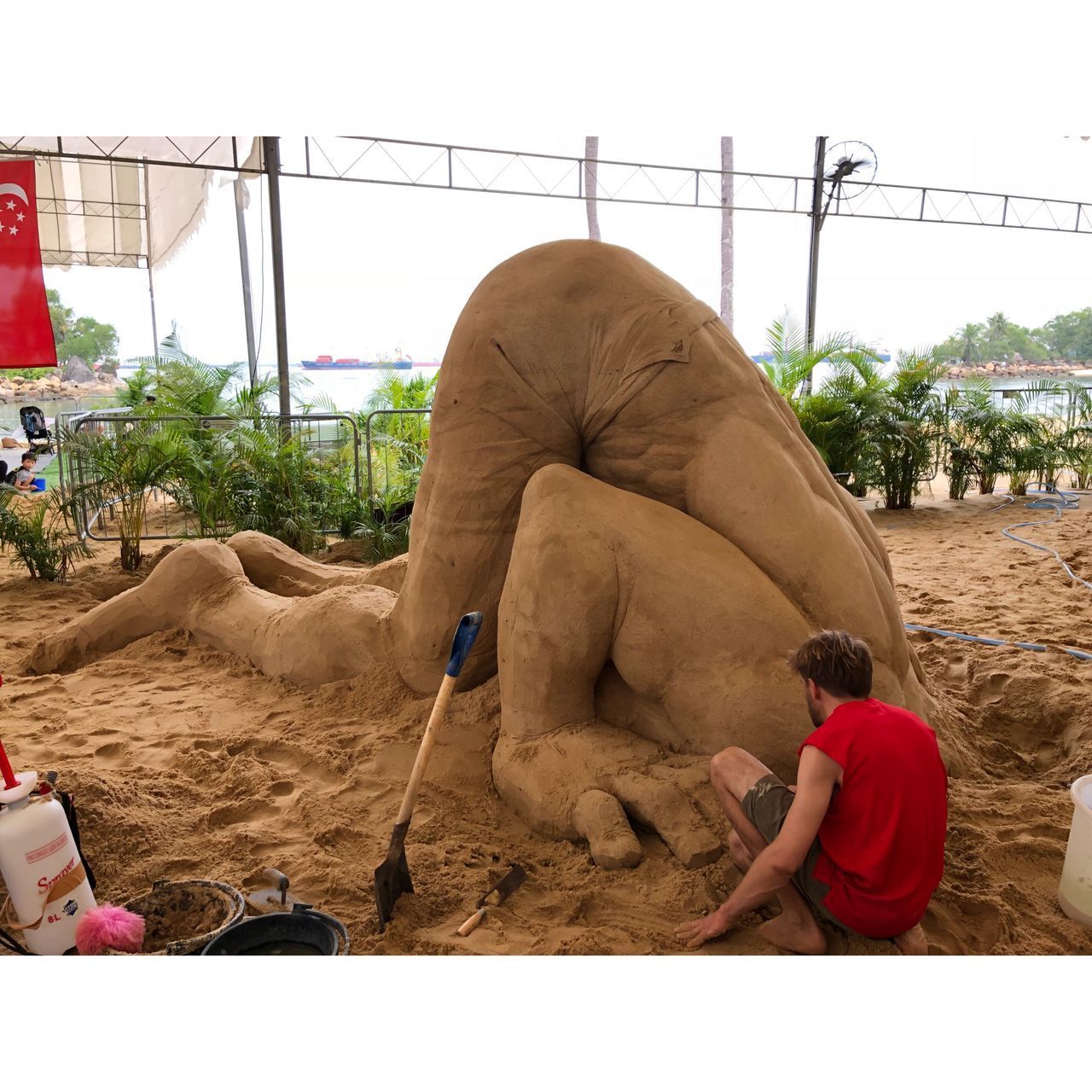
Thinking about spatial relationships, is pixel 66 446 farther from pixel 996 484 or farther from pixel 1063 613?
pixel 996 484

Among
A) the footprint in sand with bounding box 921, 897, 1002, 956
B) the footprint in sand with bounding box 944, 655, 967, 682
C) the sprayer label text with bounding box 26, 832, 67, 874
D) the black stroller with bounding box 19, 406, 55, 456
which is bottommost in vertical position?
the footprint in sand with bounding box 921, 897, 1002, 956

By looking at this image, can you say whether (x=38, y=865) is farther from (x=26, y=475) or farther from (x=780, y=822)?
(x=26, y=475)

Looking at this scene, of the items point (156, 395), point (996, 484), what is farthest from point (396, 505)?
point (996, 484)

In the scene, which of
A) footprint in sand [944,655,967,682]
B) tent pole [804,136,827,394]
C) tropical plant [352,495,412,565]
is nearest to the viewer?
footprint in sand [944,655,967,682]

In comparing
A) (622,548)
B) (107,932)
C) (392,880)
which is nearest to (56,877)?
(107,932)

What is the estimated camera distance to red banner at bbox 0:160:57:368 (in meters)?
6.91

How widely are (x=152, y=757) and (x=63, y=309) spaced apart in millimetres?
25011

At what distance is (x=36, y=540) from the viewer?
6.74m

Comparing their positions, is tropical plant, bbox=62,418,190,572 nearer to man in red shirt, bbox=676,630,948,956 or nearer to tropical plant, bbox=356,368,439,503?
tropical plant, bbox=356,368,439,503

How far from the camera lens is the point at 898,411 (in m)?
10.1

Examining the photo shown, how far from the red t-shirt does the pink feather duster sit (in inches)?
67.6

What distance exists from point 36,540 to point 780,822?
640 centimetres

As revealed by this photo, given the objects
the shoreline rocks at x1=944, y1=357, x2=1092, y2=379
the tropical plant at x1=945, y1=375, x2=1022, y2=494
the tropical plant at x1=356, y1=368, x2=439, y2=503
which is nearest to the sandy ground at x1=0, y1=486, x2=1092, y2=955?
the tropical plant at x1=356, y1=368, x2=439, y2=503

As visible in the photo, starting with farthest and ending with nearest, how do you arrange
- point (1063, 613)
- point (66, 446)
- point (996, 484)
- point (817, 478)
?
point (996, 484), point (66, 446), point (1063, 613), point (817, 478)
